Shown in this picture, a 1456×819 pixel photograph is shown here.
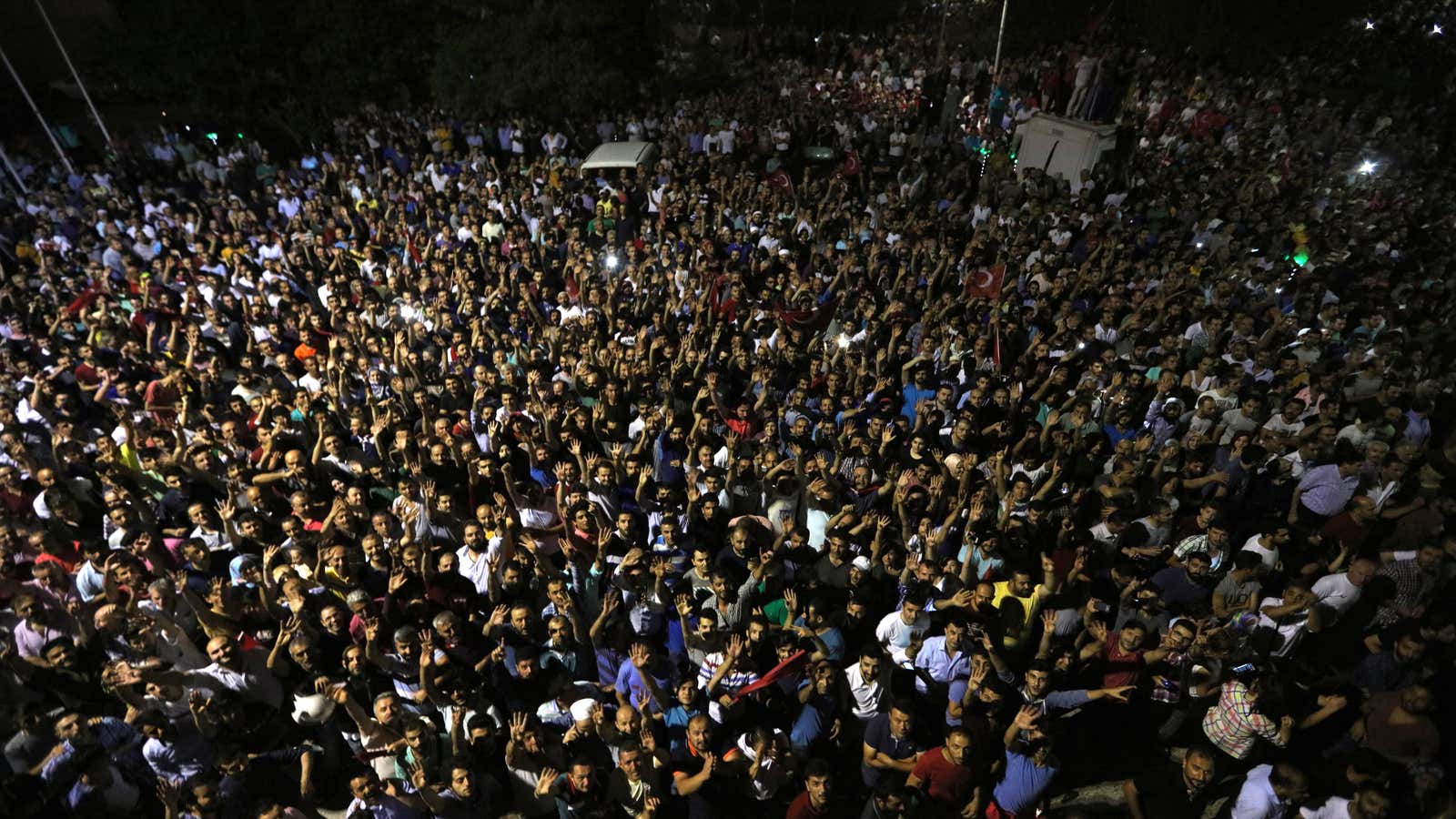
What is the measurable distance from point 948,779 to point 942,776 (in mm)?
34

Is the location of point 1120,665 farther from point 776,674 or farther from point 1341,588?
point 776,674

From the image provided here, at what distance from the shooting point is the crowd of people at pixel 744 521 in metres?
3.84

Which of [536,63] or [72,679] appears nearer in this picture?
[72,679]

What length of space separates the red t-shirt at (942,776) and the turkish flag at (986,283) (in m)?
6.98

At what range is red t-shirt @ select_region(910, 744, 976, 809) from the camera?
358cm

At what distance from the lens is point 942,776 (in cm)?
359

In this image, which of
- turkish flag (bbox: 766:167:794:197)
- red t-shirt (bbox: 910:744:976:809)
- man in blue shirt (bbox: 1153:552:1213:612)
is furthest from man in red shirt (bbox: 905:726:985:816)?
turkish flag (bbox: 766:167:794:197)

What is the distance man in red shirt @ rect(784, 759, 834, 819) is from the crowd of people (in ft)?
0.10

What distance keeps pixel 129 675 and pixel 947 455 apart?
230 inches

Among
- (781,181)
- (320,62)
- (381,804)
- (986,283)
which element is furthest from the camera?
(320,62)

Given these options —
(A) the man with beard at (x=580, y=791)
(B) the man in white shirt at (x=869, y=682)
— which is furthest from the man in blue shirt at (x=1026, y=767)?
(A) the man with beard at (x=580, y=791)

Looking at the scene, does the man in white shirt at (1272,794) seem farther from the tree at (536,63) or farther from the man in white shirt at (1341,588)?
the tree at (536,63)

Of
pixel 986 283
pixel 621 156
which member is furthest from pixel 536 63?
pixel 986 283

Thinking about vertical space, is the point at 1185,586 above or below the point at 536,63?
below
